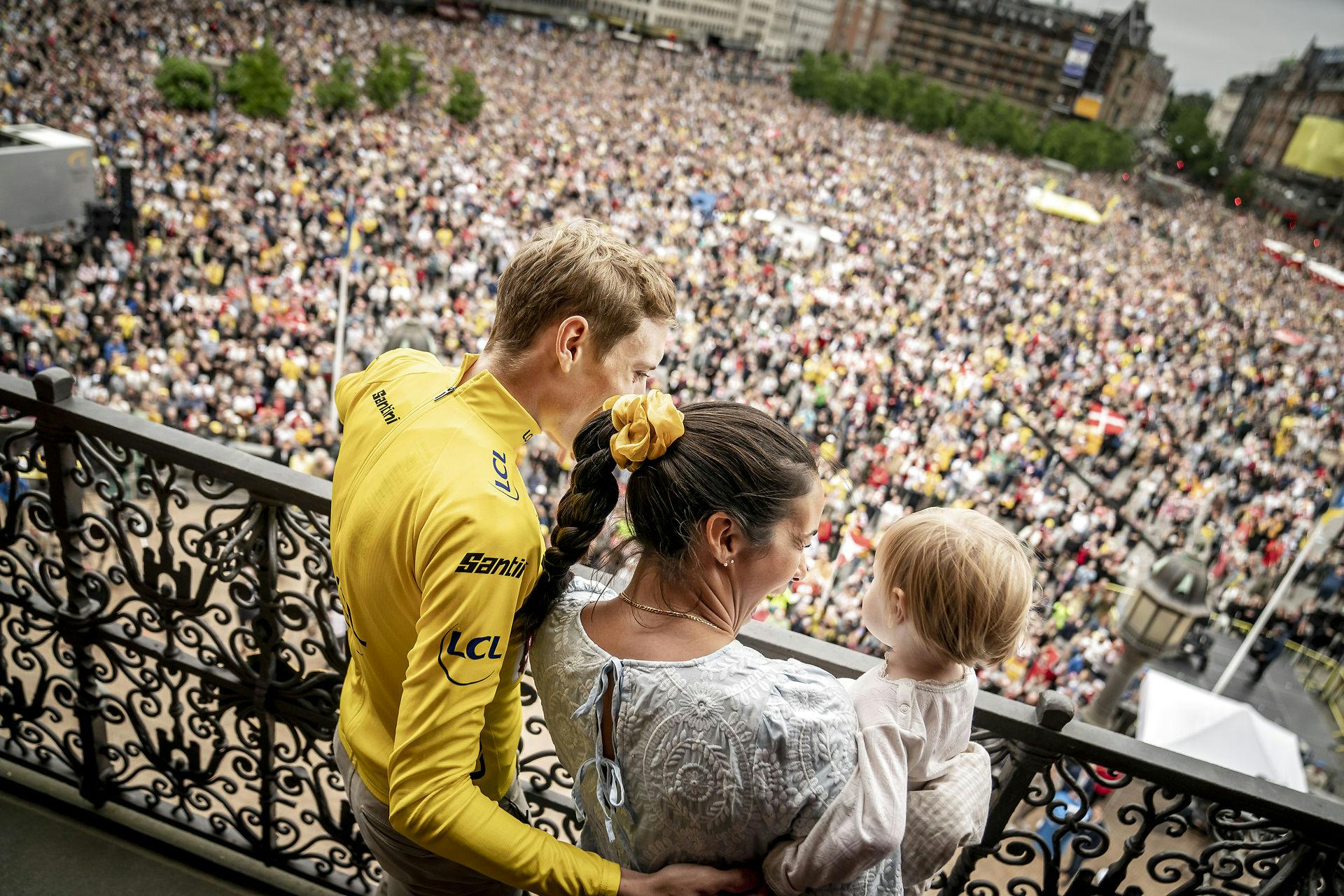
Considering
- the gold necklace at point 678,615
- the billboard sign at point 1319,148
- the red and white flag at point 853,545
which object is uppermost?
the billboard sign at point 1319,148

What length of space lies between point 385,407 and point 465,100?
3388 cm

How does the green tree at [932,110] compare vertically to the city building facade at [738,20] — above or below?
below

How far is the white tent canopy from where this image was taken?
21.2 feet

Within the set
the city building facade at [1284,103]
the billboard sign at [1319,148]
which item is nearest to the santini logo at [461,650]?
the billboard sign at [1319,148]

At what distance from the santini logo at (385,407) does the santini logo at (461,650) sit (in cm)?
48

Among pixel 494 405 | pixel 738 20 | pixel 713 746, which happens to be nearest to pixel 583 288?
pixel 494 405

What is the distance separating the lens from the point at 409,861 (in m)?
1.45

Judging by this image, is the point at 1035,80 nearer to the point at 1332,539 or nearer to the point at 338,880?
the point at 1332,539

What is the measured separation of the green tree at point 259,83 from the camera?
79.5ft

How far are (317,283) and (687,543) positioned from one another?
596 inches

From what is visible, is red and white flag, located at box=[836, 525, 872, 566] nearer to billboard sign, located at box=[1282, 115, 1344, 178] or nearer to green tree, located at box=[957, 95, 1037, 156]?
green tree, located at box=[957, 95, 1037, 156]

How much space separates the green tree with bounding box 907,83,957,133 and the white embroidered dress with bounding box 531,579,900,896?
6640cm

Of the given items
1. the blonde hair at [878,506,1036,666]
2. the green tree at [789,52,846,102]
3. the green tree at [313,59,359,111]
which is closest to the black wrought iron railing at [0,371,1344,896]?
the blonde hair at [878,506,1036,666]

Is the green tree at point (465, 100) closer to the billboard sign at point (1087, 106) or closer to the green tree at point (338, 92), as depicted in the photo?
the green tree at point (338, 92)
